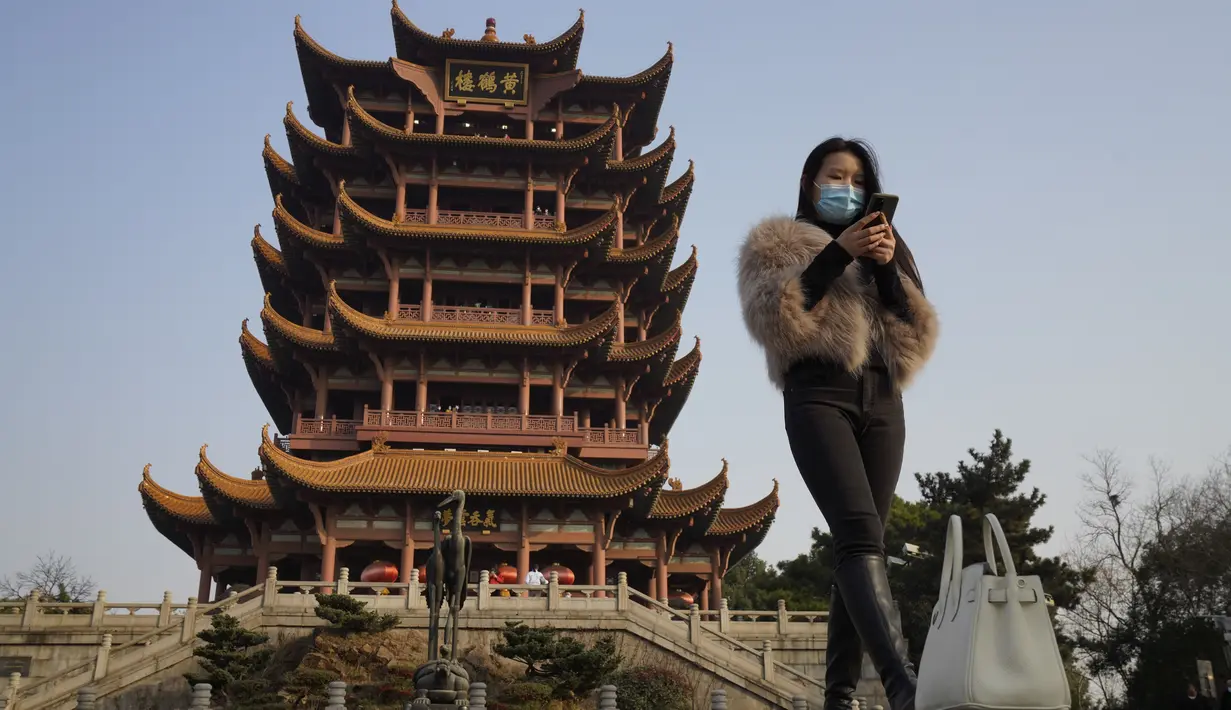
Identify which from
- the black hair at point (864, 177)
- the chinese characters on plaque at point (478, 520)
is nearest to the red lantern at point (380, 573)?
the chinese characters on plaque at point (478, 520)

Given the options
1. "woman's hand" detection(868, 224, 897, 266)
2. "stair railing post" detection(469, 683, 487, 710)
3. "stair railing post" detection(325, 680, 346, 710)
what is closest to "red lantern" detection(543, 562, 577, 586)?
"stair railing post" detection(469, 683, 487, 710)

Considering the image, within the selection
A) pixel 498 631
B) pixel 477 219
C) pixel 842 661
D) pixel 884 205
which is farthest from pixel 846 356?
pixel 477 219

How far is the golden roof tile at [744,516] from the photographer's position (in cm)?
2414

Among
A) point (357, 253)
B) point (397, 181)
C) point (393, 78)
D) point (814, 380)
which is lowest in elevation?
point (814, 380)

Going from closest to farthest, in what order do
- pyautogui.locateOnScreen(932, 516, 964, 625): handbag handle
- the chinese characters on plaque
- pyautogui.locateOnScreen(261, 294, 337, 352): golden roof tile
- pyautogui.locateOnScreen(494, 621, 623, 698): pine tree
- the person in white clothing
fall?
pyautogui.locateOnScreen(932, 516, 964, 625): handbag handle < pyautogui.locateOnScreen(494, 621, 623, 698): pine tree < the person in white clothing < the chinese characters on plaque < pyautogui.locateOnScreen(261, 294, 337, 352): golden roof tile

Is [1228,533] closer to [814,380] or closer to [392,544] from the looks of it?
[392,544]

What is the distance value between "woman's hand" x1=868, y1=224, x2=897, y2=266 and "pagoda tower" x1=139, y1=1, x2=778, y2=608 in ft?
61.2

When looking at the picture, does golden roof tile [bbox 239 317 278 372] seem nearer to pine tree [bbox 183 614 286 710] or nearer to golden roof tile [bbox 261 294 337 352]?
golden roof tile [bbox 261 294 337 352]

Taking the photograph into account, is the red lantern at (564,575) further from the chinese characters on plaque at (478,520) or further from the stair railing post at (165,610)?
the stair railing post at (165,610)

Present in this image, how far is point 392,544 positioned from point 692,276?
1220 cm

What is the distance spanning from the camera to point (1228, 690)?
994 centimetres

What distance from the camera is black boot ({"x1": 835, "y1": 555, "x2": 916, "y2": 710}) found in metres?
2.71

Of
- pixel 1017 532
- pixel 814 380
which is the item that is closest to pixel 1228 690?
pixel 814 380

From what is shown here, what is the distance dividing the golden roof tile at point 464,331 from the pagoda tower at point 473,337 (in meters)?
0.05
